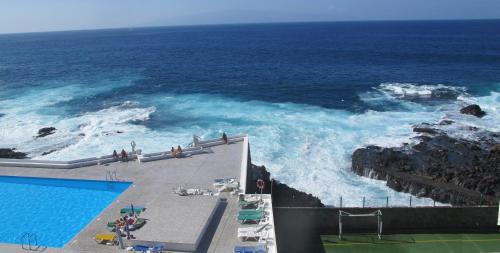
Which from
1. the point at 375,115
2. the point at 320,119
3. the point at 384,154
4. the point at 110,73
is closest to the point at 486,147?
the point at 384,154

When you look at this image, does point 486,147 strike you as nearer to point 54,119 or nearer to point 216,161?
point 216,161

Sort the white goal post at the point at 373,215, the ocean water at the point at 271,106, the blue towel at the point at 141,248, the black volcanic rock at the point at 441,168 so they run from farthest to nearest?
1. the ocean water at the point at 271,106
2. the black volcanic rock at the point at 441,168
3. the white goal post at the point at 373,215
4. the blue towel at the point at 141,248

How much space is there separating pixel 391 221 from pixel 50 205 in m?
18.5

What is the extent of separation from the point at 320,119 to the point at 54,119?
30.8 meters

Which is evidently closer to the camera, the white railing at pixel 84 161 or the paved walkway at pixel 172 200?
the paved walkway at pixel 172 200

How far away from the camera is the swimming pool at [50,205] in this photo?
20547 mm

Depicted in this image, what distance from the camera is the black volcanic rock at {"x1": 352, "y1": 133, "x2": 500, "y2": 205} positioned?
1203 inches

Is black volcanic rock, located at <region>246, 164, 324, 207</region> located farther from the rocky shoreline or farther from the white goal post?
the rocky shoreline

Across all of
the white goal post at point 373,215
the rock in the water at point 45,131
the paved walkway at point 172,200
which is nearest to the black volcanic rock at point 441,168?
the white goal post at point 373,215

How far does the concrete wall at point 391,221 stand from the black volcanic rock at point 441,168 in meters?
6.26

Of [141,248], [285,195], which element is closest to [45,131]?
[285,195]

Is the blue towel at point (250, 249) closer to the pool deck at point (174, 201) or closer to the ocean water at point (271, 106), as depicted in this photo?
the pool deck at point (174, 201)

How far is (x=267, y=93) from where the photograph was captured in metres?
62.8

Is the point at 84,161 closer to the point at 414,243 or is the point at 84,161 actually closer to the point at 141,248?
the point at 141,248
